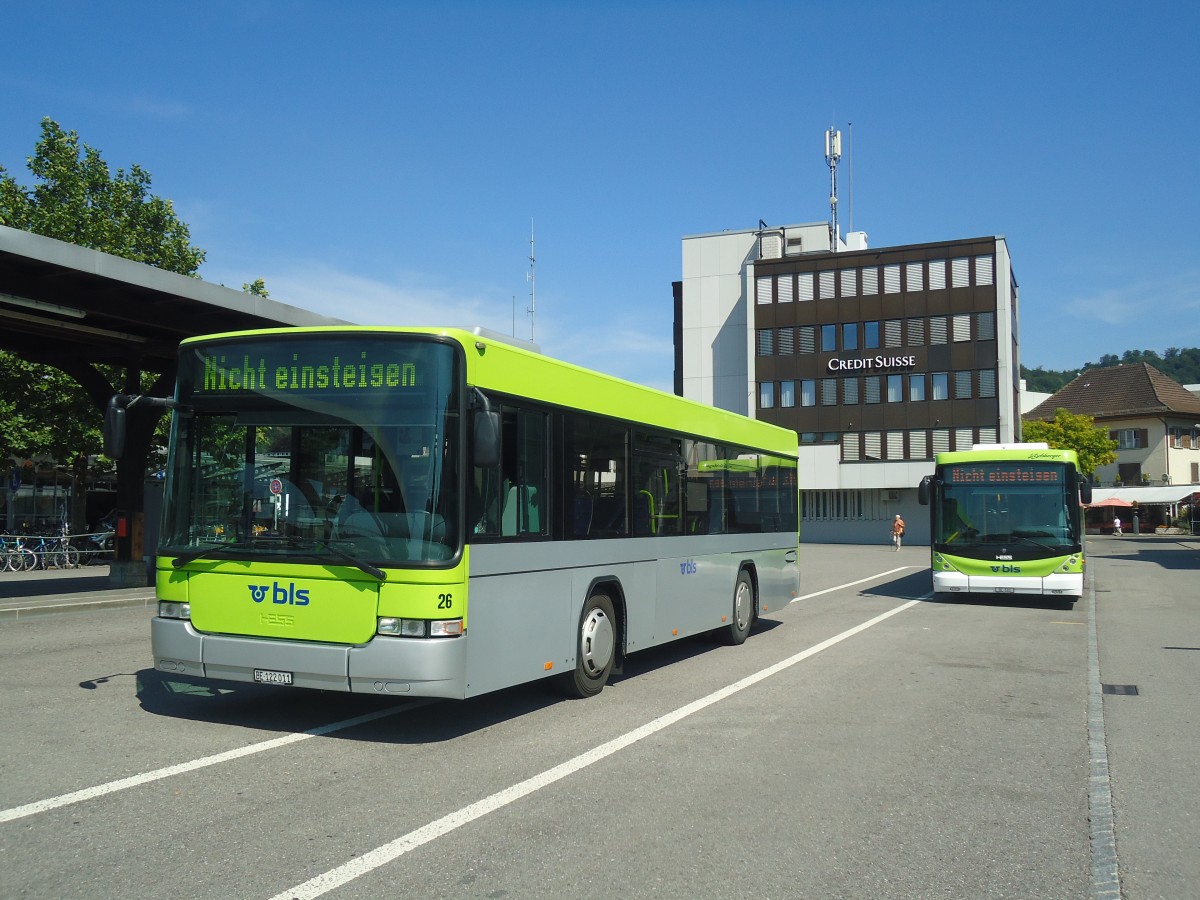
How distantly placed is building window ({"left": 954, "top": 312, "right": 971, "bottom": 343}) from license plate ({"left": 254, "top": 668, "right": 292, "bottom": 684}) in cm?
5644

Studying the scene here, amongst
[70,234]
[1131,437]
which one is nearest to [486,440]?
[70,234]

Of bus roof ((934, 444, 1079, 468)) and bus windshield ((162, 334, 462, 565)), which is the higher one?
bus roof ((934, 444, 1079, 468))

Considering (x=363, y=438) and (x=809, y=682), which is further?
(x=809, y=682)

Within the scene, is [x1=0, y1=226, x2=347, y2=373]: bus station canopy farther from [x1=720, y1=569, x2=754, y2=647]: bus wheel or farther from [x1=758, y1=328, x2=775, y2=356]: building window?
[x1=758, y1=328, x2=775, y2=356]: building window

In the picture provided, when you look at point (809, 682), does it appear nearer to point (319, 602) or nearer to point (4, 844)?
point (319, 602)

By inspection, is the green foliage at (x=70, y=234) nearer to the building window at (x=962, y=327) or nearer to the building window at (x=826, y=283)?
the building window at (x=826, y=283)

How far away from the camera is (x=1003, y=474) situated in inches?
772

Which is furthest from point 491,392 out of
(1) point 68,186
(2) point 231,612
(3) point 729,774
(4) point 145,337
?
(1) point 68,186

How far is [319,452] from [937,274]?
56.8 metres

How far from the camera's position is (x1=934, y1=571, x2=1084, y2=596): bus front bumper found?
18.6 m

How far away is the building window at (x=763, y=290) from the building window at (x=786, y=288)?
59cm

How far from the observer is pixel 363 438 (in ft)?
23.5

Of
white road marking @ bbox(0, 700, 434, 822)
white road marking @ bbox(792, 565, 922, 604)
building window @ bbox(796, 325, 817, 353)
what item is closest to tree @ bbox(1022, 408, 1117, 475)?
building window @ bbox(796, 325, 817, 353)

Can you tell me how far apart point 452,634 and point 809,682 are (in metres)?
4.67
